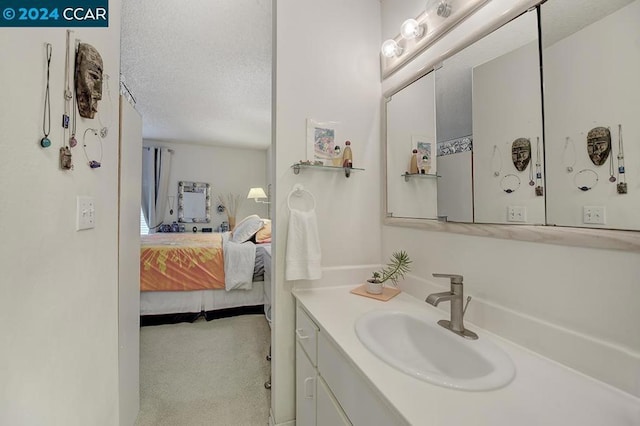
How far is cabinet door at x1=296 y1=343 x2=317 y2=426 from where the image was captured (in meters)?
1.12

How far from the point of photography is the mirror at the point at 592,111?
0.67m

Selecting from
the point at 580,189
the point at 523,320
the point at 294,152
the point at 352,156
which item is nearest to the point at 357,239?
the point at 352,156

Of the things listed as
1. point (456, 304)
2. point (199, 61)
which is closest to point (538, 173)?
point (456, 304)

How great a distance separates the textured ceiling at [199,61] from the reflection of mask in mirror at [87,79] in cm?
126

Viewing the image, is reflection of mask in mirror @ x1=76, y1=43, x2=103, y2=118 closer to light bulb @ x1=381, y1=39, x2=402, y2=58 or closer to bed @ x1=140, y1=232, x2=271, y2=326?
light bulb @ x1=381, y1=39, x2=402, y2=58

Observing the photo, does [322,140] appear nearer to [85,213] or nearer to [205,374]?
[85,213]

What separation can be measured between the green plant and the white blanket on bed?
194cm

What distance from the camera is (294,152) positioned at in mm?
1449

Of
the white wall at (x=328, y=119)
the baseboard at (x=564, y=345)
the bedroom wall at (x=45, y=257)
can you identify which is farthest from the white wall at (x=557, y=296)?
the bedroom wall at (x=45, y=257)

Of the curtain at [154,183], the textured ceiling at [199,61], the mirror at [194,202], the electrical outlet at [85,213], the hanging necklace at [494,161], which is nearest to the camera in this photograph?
the electrical outlet at [85,213]

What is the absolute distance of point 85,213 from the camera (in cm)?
91

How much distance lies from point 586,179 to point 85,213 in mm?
1591

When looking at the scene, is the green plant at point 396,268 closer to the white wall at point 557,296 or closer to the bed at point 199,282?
the white wall at point 557,296

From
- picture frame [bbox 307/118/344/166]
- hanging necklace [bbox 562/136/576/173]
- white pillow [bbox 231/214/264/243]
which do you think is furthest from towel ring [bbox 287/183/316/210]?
white pillow [bbox 231/214/264/243]
